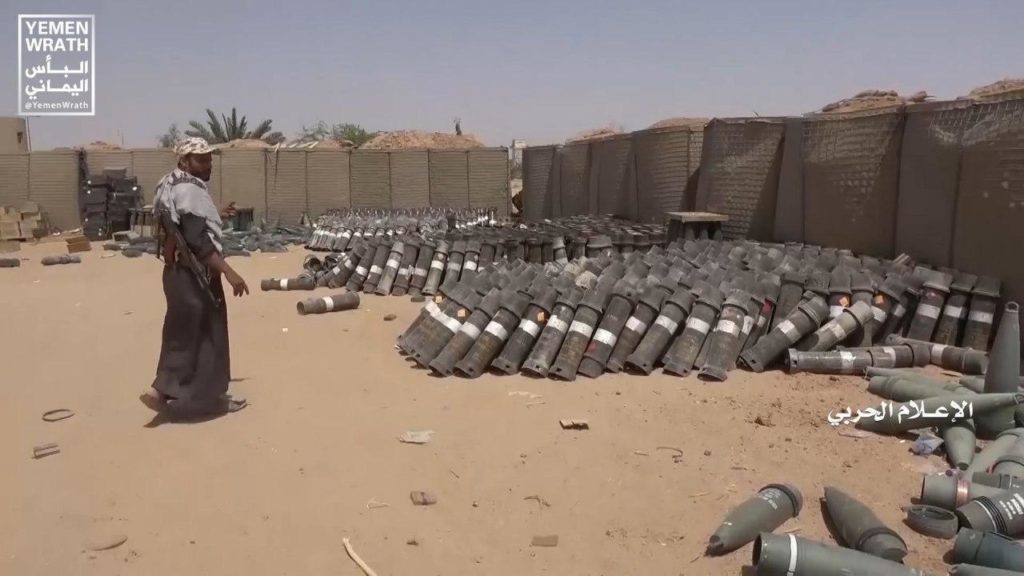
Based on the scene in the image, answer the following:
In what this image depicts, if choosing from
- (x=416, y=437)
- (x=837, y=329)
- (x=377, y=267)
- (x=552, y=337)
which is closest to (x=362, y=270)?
(x=377, y=267)

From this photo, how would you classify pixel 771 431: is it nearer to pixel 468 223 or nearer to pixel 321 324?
pixel 321 324

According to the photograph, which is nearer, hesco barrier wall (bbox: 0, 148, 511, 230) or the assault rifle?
the assault rifle

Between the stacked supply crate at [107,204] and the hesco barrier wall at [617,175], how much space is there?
10.3 meters

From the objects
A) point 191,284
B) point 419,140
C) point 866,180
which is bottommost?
point 191,284

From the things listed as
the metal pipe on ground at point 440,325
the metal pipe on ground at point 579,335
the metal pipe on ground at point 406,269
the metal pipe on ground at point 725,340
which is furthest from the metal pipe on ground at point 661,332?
the metal pipe on ground at point 406,269

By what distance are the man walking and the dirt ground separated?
0.92 feet

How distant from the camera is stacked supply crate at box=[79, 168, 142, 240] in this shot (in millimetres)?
19703

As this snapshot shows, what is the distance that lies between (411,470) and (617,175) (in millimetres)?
11128

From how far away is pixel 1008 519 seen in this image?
3.40 m

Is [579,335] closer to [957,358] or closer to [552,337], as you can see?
[552,337]

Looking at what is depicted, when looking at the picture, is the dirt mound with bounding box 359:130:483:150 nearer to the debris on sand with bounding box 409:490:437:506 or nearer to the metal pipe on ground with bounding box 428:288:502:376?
the metal pipe on ground with bounding box 428:288:502:376

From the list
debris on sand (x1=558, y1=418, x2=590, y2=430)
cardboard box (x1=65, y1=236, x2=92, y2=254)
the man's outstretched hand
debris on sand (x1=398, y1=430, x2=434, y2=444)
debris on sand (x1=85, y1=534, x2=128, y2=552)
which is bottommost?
debris on sand (x1=85, y1=534, x2=128, y2=552)

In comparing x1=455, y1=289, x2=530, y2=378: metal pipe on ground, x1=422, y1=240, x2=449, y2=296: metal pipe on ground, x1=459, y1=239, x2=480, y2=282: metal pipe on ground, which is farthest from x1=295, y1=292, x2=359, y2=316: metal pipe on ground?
x1=455, y1=289, x2=530, y2=378: metal pipe on ground

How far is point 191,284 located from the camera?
5.06 m
